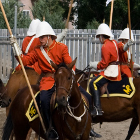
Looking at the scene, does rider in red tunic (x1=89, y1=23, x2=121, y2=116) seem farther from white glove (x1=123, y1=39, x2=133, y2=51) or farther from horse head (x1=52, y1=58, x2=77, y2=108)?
horse head (x1=52, y1=58, x2=77, y2=108)

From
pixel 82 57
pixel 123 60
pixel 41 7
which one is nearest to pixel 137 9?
pixel 41 7

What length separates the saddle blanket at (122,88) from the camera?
8.43 metres

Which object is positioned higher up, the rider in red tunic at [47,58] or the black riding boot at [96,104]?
the rider in red tunic at [47,58]

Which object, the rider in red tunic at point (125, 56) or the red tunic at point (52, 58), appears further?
the rider in red tunic at point (125, 56)

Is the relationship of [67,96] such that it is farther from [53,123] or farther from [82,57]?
[82,57]

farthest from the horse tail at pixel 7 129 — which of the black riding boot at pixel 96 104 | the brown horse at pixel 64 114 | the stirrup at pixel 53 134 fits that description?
the black riding boot at pixel 96 104

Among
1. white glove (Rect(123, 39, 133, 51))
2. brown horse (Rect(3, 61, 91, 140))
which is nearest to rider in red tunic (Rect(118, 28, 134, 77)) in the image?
white glove (Rect(123, 39, 133, 51))

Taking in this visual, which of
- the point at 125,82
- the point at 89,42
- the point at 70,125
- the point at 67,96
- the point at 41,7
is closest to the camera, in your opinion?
the point at 67,96

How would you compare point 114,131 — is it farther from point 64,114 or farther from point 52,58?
point 64,114

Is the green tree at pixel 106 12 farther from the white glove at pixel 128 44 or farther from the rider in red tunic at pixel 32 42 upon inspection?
the white glove at pixel 128 44

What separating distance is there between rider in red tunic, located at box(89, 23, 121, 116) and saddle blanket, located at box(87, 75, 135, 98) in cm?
9

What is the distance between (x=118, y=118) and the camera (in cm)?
860

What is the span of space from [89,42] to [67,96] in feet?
38.6

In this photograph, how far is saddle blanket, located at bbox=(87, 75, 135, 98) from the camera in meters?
8.43
